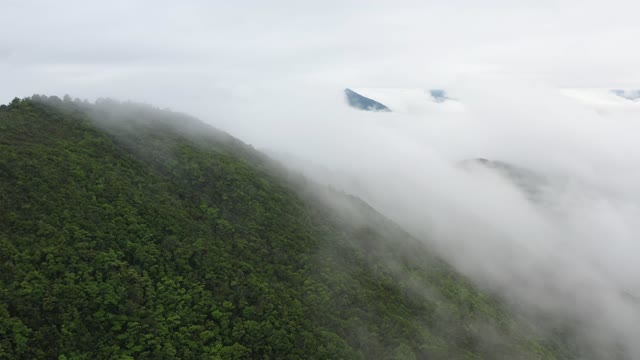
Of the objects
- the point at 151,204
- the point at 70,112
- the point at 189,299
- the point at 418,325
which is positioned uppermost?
the point at 70,112

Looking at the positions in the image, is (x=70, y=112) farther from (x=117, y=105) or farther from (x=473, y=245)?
(x=473, y=245)

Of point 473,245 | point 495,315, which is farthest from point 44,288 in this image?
point 473,245

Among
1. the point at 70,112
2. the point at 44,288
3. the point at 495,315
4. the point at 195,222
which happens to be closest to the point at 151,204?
the point at 195,222

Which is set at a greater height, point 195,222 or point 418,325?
point 195,222

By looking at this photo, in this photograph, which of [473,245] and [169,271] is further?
[473,245]

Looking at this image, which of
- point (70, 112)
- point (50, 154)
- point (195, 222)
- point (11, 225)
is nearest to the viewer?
point (11, 225)

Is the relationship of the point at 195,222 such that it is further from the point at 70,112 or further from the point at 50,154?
the point at 70,112

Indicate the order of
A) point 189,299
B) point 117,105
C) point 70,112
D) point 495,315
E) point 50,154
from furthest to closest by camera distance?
point 117,105
point 495,315
point 70,112
point 50,154
point 189,299
